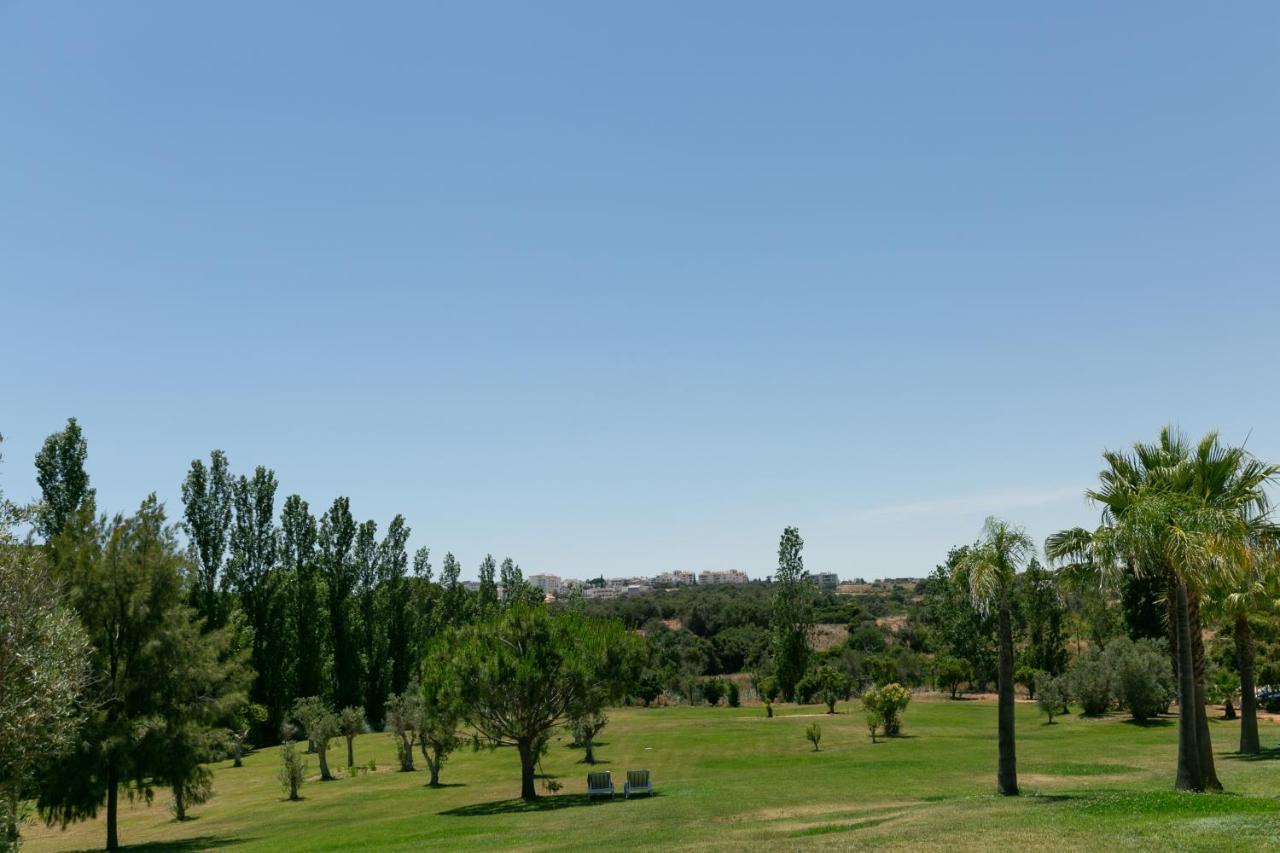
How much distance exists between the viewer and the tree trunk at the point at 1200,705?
82.5ft

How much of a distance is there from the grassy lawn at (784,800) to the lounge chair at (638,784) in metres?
0.92

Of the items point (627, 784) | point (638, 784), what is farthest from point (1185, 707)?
point (627, 784)

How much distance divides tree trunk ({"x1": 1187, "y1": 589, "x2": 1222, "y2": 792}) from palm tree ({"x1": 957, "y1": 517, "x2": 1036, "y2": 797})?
464cm

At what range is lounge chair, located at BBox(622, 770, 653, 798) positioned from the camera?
37844 millimetres

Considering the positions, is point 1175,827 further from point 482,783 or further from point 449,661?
point 482,783

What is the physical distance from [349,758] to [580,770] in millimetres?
16700

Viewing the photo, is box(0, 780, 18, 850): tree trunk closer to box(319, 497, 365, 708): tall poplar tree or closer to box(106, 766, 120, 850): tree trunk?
box(106, 766, 120, 850): tree trunk

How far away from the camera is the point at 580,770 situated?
5003 cm

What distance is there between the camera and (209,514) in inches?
3059

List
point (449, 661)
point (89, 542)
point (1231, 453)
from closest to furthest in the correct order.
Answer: point (1231, 453), point (89, 542), point (449, 661)

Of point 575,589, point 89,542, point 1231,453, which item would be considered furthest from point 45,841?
point 575,589

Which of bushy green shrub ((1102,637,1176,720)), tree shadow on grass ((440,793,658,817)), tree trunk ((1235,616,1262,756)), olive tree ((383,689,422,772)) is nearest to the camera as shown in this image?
tree trunk ((1235,616,1262,756))

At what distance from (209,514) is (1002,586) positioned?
67686 mm

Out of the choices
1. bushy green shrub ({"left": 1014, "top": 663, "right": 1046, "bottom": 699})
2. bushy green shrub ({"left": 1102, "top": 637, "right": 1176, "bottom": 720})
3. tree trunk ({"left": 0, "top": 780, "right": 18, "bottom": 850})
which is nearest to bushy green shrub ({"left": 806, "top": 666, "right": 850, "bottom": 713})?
bushy green shrub ({"left": 1014, "top": 663, "right": 1046, "bottom": 699})
